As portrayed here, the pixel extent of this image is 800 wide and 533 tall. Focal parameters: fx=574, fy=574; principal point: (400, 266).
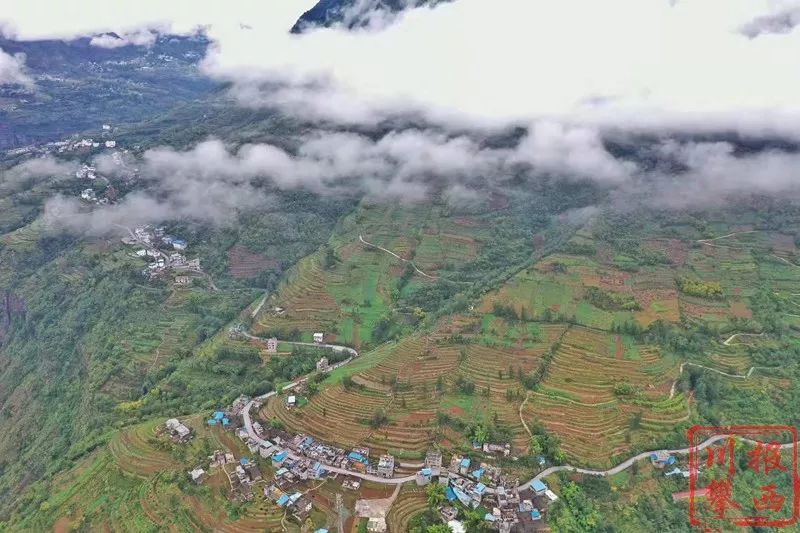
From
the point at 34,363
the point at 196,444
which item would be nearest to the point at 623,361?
the point at 196,444

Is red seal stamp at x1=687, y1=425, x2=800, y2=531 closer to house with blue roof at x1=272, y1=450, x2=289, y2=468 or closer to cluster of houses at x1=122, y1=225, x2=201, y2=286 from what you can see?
house with blue roof at x1=272, y1=450, x2=289, y2=468

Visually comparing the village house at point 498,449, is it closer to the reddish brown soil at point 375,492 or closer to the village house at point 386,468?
the village house at point 386,468

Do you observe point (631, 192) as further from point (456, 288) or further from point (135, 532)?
point (135, 532)

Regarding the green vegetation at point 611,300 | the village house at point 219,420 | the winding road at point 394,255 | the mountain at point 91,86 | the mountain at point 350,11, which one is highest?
the mountain at point 350,11

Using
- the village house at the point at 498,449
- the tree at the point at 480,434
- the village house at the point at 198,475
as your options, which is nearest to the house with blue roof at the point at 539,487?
the village house at the point at 498,449

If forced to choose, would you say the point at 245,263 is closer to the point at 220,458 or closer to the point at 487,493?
the point at 220,458

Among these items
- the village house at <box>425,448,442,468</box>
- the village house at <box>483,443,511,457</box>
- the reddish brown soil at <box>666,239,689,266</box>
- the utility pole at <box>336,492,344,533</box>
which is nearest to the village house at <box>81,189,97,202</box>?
the utility pole at <box>336,492,344,533</box>

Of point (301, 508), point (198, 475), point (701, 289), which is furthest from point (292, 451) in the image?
point (701, 289)
